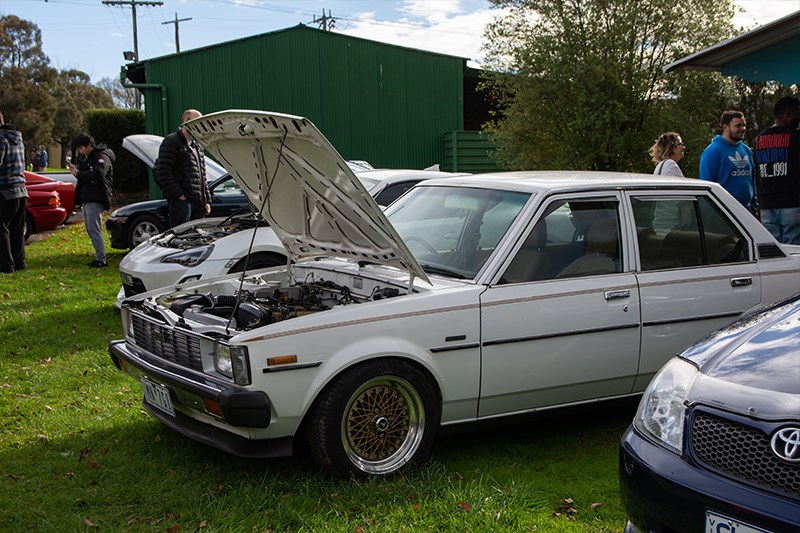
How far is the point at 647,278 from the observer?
4.61 m

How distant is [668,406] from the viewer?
2994 millimetres

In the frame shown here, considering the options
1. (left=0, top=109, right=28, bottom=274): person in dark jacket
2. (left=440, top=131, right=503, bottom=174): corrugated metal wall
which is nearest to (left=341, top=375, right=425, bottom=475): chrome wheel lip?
(left=0, top=109, right=28, bottom=274): person in dark jacket

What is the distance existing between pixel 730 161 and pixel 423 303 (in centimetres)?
482

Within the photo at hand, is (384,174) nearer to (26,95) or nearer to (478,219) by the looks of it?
(478,219)

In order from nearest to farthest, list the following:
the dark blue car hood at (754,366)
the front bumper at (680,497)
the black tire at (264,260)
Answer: the front bumper at (680,497) < the dark blue car hood at (754,366) < the black tire at (264,260)

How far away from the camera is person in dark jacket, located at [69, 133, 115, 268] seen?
11539 millimetres

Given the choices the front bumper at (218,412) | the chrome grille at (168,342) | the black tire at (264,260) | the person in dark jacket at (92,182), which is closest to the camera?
the front bumper at (218,412)

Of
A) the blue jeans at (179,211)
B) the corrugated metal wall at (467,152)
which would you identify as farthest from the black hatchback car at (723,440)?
the corrugated metal wall at (467,152)

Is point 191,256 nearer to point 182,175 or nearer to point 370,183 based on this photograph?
point 370,183

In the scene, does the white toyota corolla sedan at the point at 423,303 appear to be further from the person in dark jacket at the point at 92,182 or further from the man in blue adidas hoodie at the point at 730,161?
the person in dark jacket at the point at 92,182

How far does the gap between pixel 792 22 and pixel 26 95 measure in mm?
46561

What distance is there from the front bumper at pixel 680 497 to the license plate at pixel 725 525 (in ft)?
0.03

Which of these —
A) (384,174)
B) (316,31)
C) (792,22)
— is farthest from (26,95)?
(792,22)

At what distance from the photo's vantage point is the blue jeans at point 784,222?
7.52m
